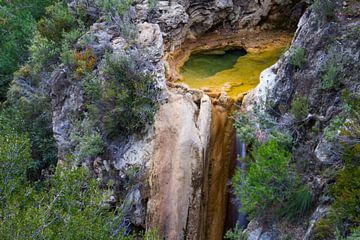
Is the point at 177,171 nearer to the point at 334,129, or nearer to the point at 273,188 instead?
the point at 273,188

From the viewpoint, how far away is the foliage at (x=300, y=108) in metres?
8.27

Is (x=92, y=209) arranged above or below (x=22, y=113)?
above

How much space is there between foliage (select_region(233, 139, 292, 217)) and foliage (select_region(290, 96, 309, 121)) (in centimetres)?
97

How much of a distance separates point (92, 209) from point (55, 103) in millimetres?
5381

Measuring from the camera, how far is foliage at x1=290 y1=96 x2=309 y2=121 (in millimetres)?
8273

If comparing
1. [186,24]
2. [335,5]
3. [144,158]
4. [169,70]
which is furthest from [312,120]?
[186,24]

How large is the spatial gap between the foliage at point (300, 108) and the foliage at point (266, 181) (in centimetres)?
97

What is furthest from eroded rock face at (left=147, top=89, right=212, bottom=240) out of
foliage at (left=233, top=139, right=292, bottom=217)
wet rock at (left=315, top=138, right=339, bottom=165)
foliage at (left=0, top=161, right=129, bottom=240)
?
wet rock at (left=315, top=138, right=339, bottom=165)

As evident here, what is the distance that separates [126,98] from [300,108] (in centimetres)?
372

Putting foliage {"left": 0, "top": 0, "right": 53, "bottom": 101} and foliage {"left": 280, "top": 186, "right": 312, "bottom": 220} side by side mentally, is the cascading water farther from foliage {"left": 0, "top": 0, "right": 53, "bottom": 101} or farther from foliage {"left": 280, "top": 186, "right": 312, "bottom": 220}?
foliage {"left": 0, "top": 0, "right": 53, "bottom": 101}

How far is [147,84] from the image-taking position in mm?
10195

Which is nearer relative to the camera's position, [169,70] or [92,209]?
[92,209]

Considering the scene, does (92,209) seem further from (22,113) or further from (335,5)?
(22,113)

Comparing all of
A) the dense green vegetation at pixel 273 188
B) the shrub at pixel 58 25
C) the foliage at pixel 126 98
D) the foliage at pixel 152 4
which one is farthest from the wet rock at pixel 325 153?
the shrub at pixel 58 25
